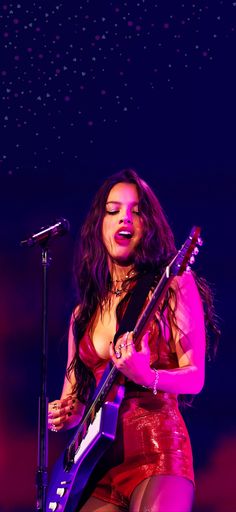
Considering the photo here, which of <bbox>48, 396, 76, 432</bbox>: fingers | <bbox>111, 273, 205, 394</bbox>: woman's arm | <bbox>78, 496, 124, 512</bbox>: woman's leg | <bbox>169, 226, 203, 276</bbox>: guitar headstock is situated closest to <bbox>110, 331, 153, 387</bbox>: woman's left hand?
<bbox>111, 273, 205, 394</bbox>: woman's arm

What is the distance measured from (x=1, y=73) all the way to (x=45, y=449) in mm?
2210

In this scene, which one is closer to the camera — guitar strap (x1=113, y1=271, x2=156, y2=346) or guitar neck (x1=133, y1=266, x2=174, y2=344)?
guitar neck (x1=133, y1=266, x2=174, y2=344)

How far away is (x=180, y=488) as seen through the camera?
243 centimetres

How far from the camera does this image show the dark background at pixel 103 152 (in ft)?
12.2

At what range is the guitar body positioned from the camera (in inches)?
97.6

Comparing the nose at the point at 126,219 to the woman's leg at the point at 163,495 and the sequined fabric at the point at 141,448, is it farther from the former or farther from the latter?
the woman's leg at the point at 163,495

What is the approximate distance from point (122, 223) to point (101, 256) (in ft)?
0.76

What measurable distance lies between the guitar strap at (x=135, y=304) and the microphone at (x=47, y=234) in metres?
0.38

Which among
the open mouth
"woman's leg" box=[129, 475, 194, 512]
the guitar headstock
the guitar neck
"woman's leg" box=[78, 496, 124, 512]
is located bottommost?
"woman's leg" box=[78, 496, 124, 512]

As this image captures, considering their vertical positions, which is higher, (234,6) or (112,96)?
(234,6)

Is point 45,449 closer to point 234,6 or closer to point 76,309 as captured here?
point 76,309

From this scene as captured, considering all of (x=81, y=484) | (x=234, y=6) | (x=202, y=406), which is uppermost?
(x=234, y=6)

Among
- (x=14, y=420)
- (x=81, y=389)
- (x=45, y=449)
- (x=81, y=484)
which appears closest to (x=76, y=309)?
(x=81, y=389)

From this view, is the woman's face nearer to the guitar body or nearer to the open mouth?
the open mouth
